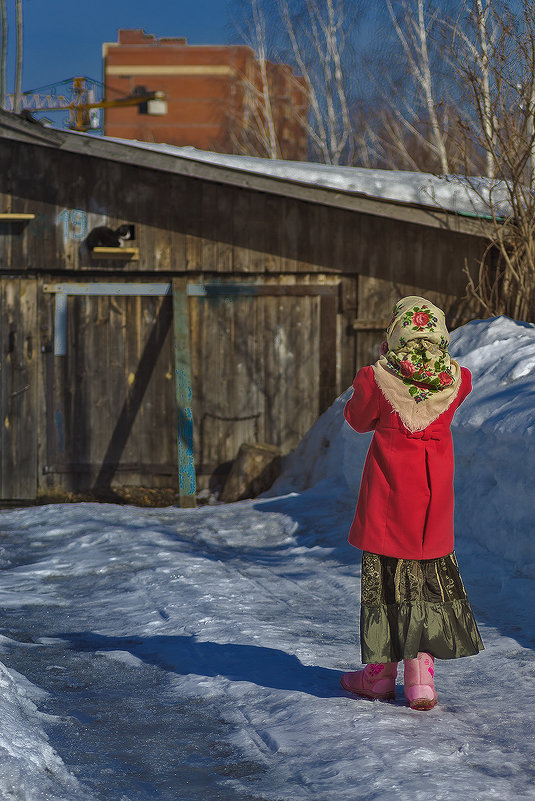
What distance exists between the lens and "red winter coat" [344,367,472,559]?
3.34 meters

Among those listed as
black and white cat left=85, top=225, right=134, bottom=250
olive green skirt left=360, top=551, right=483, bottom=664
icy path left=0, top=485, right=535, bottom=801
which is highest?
black and white cat left=85, top=225, right=134, bottom=250

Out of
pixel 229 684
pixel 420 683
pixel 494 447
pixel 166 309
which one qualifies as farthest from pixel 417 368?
pixel 166 309

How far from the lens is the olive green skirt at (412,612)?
3.29 meters

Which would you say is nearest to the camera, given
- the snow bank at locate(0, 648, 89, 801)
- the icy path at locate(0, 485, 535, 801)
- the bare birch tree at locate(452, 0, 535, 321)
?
the snow bank at locate(0, 648, 89, 801)

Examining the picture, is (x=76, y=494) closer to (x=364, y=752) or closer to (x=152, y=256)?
(x=152, y=256)

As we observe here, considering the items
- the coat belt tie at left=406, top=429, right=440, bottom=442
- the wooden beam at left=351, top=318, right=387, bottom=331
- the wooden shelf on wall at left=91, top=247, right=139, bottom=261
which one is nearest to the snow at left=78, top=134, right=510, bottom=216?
the wooden shelf on wall at left=91, top=247, right=139, bottom=261

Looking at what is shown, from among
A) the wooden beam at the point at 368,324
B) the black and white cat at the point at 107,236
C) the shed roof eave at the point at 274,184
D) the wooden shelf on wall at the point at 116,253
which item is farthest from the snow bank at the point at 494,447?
the black and white cat at the point at 107,236

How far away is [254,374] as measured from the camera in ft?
30.8

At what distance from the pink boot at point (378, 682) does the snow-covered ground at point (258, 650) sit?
0.09 meters

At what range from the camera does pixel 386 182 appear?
368 inches

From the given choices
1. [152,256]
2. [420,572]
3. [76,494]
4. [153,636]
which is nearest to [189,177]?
[152,256]

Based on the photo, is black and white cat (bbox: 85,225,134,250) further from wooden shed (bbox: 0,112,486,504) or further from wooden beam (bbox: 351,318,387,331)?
wooden beam (bbox: 351,318,387,331)

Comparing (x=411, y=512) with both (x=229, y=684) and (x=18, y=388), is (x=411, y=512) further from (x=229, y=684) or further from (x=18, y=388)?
(x=18, y=388)

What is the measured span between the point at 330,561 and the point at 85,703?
108 inches
